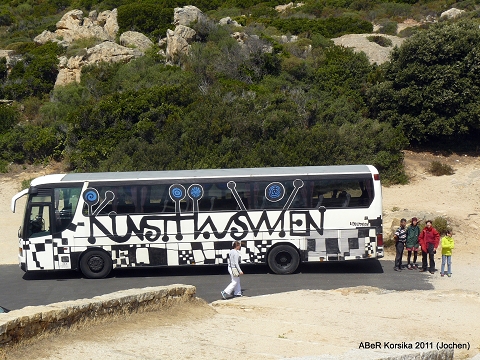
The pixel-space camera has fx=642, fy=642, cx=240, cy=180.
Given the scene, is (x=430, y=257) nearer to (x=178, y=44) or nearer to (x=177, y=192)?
(x=177, y=192)

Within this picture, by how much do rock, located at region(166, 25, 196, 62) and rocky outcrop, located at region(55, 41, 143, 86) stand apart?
212 centimetres

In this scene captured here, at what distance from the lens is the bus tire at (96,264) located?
17.1 meters

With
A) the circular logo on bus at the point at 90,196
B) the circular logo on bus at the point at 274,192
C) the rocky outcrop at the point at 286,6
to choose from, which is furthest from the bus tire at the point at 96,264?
the rocky outcrop at the point at 286,6

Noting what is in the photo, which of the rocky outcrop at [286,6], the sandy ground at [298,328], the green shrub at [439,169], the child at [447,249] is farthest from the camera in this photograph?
the rocky outcrop at [286,6]

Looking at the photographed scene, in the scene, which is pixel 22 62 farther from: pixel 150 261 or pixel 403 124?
pixel 150 261

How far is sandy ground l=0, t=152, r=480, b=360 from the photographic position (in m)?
8.91

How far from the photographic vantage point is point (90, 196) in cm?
1688

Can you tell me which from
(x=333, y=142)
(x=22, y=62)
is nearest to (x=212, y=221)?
(x=333, y=142)

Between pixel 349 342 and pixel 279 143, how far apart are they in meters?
19.8

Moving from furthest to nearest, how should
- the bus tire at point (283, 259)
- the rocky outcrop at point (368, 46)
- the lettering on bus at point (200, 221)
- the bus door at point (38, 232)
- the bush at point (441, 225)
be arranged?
1. the rocky outcrop at point (368, 46)
2. the bush at point (441, 225)
3. the bus tire at point (283, 259)
4. the lettering on bus at point (200, 221)
5. the bus door at point (38, 232)

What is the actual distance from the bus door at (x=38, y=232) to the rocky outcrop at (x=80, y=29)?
3098 cm

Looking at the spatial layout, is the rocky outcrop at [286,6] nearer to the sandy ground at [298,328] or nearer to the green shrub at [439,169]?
the green shrub at [439,169]

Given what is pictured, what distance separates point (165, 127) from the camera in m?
30.5

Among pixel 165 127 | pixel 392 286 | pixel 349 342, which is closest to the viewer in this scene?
pixel 349 342
